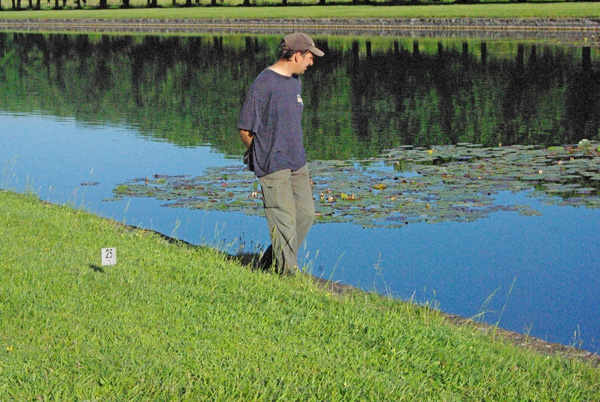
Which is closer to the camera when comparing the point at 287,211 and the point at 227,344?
the point at 227,344

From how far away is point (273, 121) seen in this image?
793 centimetres

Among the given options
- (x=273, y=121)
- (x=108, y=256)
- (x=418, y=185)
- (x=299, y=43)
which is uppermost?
(x=299, y=43)

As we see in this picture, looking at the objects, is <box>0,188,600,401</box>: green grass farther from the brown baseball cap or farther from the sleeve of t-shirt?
the brown baseball cap

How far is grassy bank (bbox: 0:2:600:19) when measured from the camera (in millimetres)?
59250

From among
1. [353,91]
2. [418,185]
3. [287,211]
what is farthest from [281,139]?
[353,91]

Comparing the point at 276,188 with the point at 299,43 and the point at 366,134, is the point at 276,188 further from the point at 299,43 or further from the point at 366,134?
the point at 366,134

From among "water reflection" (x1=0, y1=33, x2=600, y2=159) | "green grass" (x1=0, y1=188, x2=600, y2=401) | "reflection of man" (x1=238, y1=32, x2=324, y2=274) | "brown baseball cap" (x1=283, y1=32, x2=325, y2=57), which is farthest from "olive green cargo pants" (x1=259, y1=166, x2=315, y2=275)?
"water reflection" (x1=0, y1=33, x2=600, y2=159)

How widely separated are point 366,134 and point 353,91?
968 centimetres

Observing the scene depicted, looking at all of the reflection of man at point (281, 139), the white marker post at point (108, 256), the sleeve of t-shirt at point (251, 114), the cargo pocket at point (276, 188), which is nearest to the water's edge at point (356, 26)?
the reflection of man at point (281, 139)

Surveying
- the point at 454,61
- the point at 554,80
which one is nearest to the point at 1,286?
the point at 554,80

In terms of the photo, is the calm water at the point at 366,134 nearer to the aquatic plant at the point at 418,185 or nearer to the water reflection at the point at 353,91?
the water reflection at the point at 353,91

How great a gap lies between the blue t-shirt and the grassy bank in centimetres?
4949

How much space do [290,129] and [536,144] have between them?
11.1 m

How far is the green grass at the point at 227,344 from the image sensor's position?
532 centimetres
